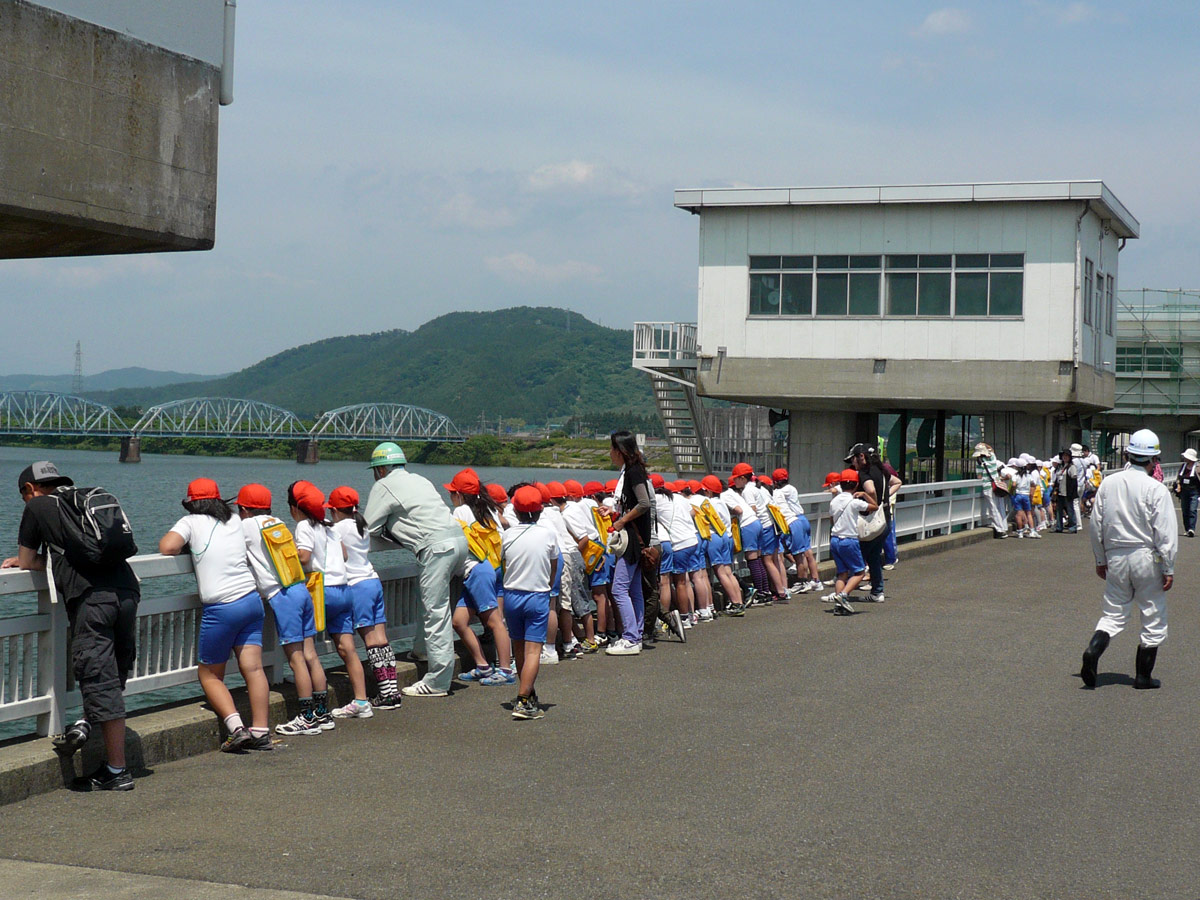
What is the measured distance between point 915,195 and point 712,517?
72.9ft

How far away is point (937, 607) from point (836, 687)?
5.31 metres

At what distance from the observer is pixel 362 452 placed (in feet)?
397

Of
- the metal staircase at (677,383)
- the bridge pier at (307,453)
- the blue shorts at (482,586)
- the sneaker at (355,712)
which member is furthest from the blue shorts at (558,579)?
the bridge pier at (307,453)

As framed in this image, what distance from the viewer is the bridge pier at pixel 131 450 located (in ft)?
351

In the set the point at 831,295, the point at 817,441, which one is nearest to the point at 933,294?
the point at 831,295

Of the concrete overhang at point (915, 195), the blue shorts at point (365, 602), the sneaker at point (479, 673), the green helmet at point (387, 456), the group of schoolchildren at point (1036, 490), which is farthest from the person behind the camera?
the concrete overhang at point (915, 195)

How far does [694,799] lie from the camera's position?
658cm

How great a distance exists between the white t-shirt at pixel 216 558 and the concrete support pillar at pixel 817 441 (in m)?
31.8

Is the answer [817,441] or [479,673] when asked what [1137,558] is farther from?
[817,441]

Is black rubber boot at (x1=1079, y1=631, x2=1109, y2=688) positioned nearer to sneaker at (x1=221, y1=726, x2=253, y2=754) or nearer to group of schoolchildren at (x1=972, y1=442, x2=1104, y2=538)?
sneaker at (x1=221, y1=726, x2=253, y2=754)

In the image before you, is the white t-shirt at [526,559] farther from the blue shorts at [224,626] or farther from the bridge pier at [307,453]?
the bridge pier at [307,453]

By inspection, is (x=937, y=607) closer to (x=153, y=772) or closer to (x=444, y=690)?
(x=444, y=690)

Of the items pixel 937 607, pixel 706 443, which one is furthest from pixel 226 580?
pixel 706 443

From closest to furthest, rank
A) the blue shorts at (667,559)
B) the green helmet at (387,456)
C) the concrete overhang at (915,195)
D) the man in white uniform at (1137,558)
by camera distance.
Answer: the green helmet at (387,456), the man in white uniform at (1137,558), the blue shorts at (667,559), the concrete overhang at (915,195)
